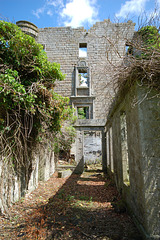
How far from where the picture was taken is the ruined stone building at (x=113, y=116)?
274cm

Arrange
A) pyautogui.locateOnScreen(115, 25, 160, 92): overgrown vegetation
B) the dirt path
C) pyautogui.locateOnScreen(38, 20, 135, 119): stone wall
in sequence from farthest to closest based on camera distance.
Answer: pyautogui.locateOnScreen(38, 20, 135, 119): stone wall < the dirt path < pyautogui.locateOnScreen(115, 25, 160, 92): overgrown vegetation

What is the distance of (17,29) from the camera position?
4176 mm

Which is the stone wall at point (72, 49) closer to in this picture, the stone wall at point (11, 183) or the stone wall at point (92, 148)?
the stone wall at point (92, 148)

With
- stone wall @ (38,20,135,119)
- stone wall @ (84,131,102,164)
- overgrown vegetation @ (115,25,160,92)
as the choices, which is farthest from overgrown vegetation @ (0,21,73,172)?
stone wall @ (84,131,102,164)

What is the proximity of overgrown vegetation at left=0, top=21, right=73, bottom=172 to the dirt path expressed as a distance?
47.8 inches

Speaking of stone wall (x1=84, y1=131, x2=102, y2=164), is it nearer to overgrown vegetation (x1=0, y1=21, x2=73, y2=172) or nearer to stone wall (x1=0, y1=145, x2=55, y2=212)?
stone wall (x1=0, y1=145, x2=55, y2=212)

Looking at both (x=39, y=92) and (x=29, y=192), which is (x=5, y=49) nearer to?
(x=39, y=92)

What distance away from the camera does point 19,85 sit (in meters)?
3.65

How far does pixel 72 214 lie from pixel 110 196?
1.85 m

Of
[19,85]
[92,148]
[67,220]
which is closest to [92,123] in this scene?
[92,148]

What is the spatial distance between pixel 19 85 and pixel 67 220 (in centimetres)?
314

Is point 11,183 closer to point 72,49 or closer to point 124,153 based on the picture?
point 124,153

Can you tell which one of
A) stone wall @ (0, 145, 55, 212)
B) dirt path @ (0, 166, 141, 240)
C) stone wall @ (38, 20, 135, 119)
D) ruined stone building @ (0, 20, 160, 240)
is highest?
stone wall @ (38, 20, 135, 119)

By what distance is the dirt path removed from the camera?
2.91 m
